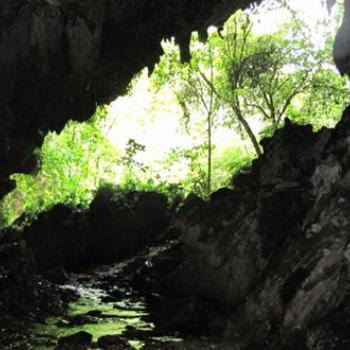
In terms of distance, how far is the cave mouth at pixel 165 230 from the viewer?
1282 cm

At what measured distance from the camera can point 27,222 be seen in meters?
26.6

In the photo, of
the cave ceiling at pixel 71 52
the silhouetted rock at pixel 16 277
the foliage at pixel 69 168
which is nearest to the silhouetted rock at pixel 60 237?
the foliage at pixel 69 168

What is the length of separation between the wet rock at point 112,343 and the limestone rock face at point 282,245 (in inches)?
108

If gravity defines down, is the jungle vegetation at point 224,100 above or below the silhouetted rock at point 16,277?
above

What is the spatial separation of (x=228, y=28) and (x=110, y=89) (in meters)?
11.0

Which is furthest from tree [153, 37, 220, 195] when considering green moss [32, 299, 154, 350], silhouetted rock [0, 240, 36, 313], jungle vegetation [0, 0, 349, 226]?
silhouetted rock [0, 240, 36, 313]

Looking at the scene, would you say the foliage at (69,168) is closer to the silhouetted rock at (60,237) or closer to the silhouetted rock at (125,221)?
the silhouetted rock at (125,221)

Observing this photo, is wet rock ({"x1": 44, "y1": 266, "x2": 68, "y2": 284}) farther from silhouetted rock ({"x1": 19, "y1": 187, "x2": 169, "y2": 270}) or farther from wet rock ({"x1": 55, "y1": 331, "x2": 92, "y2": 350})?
wet rock ({"x1": 55, "y1": 331, "x2": 92, "y2": 350})

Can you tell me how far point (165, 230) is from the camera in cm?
2633

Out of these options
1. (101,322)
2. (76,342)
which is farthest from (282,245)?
(76,342)

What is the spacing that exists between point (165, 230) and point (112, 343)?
15.4m

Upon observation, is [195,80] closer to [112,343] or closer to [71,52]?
[71,52]

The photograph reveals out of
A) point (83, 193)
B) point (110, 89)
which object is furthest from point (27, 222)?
point (110, 89)

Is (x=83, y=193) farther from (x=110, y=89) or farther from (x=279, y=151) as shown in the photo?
(x=279, y=151)
